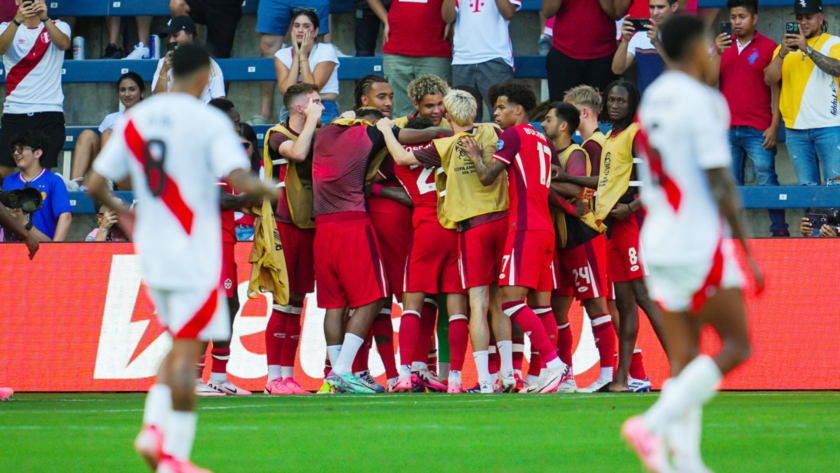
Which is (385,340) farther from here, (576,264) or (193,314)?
(193,314)

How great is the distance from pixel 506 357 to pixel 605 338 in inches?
39.0

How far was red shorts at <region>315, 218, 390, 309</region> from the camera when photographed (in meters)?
9.00

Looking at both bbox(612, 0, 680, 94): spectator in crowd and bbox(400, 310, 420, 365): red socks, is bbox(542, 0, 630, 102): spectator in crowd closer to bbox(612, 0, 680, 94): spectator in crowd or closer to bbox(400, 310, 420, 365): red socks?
bbox(612, 0, 680, 94): spectator in crowd

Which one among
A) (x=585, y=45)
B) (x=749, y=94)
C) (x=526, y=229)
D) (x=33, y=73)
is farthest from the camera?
(x=33, y=73)

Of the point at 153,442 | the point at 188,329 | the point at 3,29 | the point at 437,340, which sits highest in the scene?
the point at 3,29

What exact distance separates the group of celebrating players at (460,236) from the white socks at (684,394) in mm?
4514

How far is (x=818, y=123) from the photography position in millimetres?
11617

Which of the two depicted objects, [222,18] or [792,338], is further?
[222,18]

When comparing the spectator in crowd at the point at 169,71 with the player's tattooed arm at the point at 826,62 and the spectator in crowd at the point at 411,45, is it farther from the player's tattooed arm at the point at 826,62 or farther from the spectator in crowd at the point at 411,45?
the player's tattooed arm at the point at 826,62

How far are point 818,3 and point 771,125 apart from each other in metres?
1.39

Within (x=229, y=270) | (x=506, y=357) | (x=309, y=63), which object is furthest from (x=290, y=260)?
(x=309, y=63)

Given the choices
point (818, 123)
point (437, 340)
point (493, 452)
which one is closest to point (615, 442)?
point (493, 452)

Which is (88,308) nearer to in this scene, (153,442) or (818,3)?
(153,442)

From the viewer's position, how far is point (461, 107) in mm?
8852
